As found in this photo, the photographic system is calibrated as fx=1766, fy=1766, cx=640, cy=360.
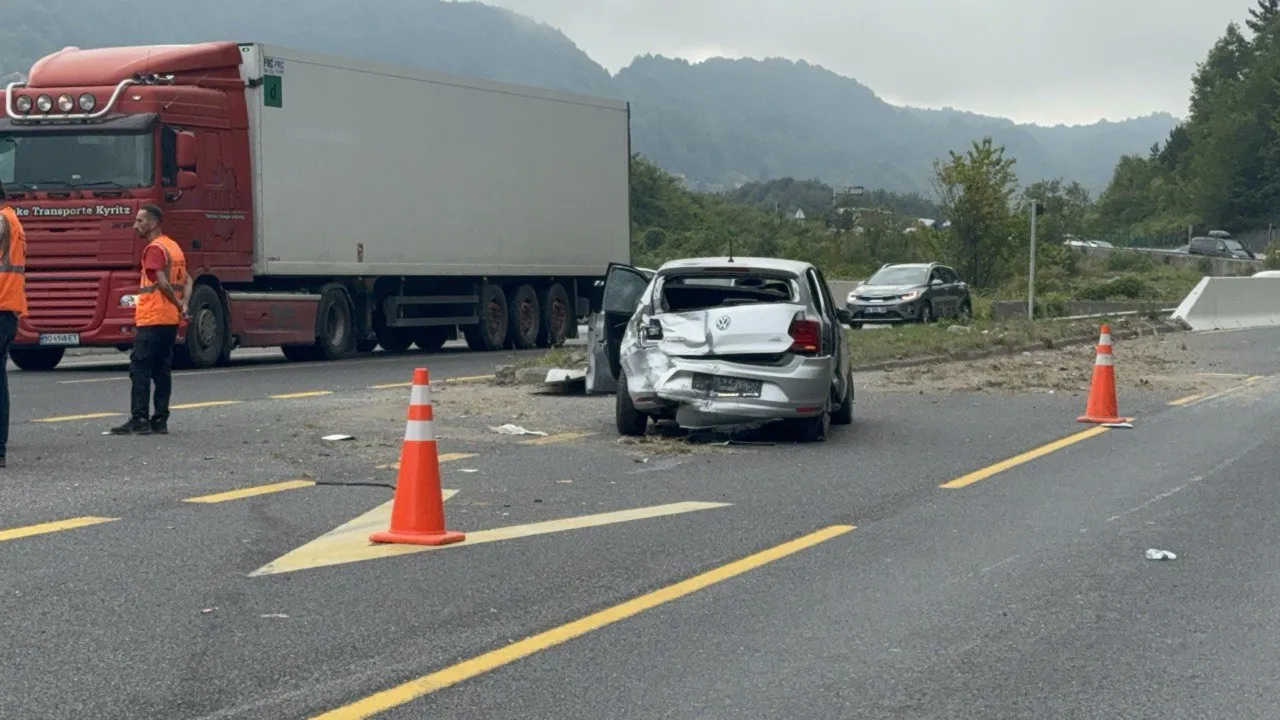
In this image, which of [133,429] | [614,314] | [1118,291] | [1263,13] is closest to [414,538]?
[133,429]

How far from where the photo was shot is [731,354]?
13.9 metres

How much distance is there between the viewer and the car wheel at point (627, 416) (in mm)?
14281

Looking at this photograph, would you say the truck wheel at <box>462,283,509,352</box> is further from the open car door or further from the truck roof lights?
the open car door

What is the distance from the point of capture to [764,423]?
15.8m

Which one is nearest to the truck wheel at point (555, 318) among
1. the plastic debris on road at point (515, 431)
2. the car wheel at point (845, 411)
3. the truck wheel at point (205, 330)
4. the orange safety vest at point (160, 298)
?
the truck wheel at point (205, 330)

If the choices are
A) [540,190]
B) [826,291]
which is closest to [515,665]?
[826,291]

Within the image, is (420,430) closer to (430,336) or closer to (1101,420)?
(1101,420)

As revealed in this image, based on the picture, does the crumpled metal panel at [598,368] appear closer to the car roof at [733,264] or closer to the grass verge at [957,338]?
the car roof at [733,264]

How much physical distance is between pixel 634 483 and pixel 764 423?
4.41 metres

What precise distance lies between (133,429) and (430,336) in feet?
51.7

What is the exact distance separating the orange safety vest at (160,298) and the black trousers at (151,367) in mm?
64

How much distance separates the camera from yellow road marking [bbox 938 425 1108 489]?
11.8 meters

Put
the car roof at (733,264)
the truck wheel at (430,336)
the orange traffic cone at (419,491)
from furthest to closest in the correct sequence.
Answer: the truck wheel at (430,336)
the car roof at (733,264)
the orange traffic cone at (419,491)

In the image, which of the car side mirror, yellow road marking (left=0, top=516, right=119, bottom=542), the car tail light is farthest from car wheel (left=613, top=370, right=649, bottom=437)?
the car side mirror
